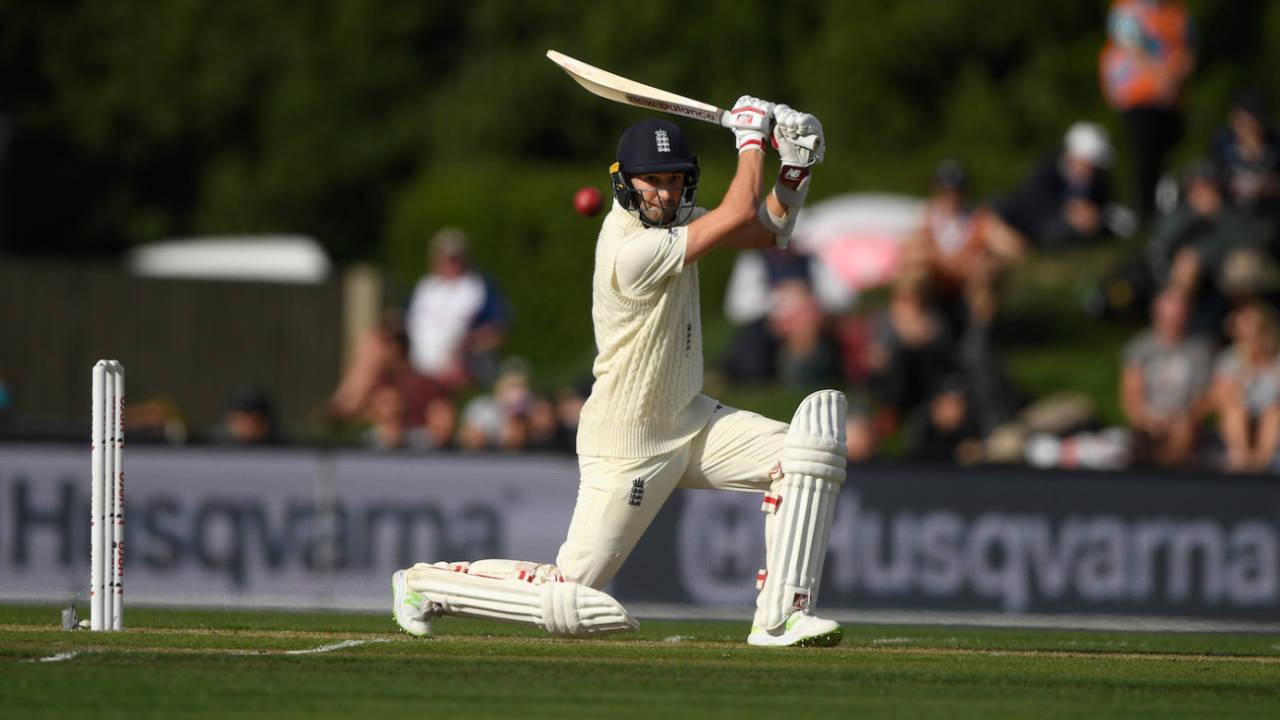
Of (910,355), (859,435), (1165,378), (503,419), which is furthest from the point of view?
(910,355)

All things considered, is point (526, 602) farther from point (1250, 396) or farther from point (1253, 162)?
point (1253, 162)

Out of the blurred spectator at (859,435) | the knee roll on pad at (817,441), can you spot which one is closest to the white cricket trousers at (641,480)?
the knee roll on pad at (817,441)

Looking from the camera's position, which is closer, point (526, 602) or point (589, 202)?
point (526, 602)

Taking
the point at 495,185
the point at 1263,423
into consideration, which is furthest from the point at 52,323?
the point at 1263,423

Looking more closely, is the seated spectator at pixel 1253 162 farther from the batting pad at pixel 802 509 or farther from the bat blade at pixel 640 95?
the batting pad at pixel 802 509

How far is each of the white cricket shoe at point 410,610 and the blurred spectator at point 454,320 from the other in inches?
299

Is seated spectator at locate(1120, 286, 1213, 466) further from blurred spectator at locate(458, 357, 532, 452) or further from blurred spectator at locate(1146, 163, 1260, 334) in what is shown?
blurred spectator at locate(458, 357, 532, 452)

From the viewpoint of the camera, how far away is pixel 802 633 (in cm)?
702

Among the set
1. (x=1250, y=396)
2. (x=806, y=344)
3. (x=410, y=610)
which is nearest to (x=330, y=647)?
(x=410, y=610)

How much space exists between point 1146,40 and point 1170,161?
271 inches

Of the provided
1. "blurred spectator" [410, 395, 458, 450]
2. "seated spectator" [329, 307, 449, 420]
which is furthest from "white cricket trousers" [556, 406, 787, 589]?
"seated spectator" [329, 307, 449, 420]

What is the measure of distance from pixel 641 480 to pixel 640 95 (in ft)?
4.87

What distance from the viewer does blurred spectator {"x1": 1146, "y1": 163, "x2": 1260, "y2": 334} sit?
1340 cm

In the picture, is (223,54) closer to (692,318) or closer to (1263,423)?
(1263,423)
